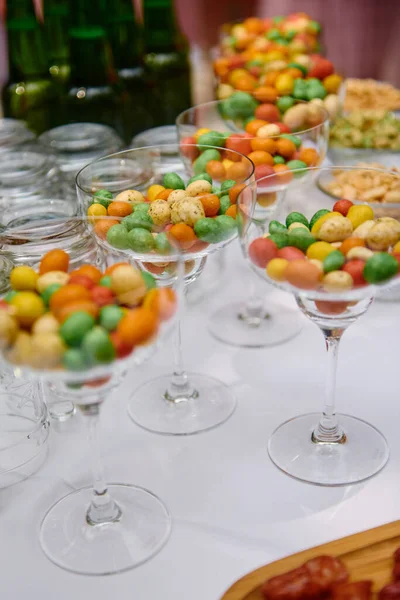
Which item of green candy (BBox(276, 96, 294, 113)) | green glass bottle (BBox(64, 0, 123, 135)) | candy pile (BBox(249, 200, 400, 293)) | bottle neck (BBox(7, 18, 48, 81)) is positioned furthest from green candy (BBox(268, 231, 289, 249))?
bottle neck (BBox(7, 18, 48, 81))

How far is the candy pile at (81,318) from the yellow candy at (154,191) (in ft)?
0.71

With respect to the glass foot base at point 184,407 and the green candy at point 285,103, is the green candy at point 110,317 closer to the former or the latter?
the glass foot base at point 184,407

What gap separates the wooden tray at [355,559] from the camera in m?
0.62

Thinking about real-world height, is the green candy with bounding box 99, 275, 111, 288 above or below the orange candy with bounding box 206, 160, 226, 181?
above

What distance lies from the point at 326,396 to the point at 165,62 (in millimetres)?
897

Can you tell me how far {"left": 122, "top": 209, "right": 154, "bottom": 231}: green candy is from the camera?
0.74 metres

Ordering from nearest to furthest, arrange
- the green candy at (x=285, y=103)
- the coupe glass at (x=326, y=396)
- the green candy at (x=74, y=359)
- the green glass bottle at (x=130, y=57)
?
the green candy at (x=74, y=359) → the coupe glass at (x=326, y=396) → the green candy at (x=285, y=103) → the green glass bottle at (x=130, y=57)

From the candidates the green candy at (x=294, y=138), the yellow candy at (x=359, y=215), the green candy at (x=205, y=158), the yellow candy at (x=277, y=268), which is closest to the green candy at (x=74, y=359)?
the yellow candy at (x=277, y=268)

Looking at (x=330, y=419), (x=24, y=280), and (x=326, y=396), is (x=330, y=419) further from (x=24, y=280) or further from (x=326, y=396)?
(x=24, y=280)

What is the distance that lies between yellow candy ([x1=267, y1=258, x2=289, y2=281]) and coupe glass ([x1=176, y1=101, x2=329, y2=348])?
0.28m

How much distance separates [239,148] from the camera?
3.15 feet

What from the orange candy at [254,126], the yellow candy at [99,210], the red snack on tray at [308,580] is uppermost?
the orange candy at [254,126]

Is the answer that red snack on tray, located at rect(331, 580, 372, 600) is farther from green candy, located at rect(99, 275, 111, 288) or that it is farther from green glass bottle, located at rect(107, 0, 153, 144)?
green glass bottle, located at rect(107, 0, 153, 144)

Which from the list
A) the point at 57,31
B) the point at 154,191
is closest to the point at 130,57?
the point at 57,31
